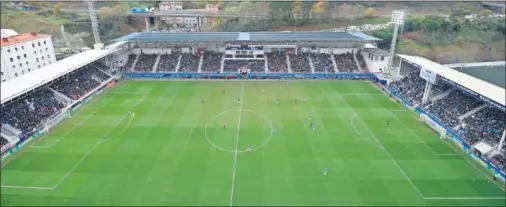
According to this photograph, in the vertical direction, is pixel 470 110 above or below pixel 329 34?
below

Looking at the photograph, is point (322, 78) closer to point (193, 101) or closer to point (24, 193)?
point (193, 101)

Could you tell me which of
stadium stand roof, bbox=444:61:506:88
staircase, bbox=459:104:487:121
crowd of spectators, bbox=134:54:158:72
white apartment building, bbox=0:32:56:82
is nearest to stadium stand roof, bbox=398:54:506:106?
stadium stand roof, bbox=444:61:506:88

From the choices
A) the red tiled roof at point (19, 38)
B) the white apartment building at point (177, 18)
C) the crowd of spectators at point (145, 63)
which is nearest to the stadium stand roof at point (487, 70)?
the crowd of spectators at point (145, 63)

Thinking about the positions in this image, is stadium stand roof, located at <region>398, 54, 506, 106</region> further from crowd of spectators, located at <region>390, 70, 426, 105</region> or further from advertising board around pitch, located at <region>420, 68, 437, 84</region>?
crowd of spectators, located at <region>390, 70, 426, 105</region>

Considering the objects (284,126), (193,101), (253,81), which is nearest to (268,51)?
(253,81)

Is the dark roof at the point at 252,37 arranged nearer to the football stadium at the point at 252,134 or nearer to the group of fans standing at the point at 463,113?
the football stadium at the point at 252,134

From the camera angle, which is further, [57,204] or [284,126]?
[284,126]
